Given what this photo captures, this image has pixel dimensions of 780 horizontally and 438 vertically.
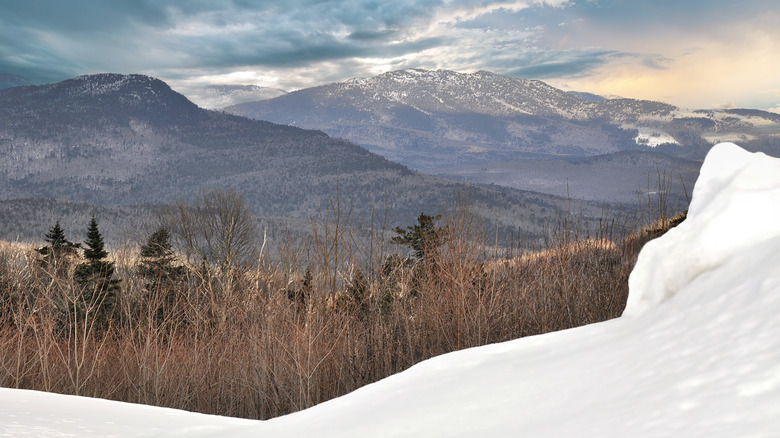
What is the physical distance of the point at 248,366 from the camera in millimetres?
5762

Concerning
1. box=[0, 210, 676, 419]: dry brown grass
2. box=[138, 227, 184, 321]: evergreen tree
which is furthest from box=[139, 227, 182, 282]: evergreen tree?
box=[0, 210, 676, 419]: dry brown grass

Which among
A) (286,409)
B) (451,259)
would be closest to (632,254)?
(451,259)

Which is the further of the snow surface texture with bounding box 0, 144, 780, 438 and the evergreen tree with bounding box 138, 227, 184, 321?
the evergreen tree with bounding box 138, 227, 184, 321

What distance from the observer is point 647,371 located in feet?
5.12

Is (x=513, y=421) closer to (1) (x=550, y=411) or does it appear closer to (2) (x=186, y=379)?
(1) (x=550, y=411)

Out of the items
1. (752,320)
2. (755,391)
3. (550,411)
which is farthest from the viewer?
(550,411)

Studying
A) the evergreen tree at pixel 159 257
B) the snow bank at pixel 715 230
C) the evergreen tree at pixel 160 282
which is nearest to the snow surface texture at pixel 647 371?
the snow bank at pixel 715 230

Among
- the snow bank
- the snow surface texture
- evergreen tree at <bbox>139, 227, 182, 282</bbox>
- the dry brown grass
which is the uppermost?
the snow bank

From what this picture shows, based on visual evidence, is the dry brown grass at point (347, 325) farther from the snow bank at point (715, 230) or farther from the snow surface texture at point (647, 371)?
the snow bank at point (715, 230)

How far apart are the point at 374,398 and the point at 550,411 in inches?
33.1

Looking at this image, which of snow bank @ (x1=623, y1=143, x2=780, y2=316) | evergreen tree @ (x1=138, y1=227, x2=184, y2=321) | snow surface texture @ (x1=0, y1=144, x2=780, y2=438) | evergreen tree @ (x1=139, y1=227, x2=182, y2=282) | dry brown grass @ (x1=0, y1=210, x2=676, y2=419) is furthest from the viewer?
evergreen tree @ (x1=139, y1=227, x2=182, y2=282)

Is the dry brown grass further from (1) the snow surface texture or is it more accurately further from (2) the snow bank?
(2) the snow bank

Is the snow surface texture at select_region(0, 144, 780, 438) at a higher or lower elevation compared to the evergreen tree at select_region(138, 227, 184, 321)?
higher

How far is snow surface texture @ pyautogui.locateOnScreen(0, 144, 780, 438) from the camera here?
132cm
